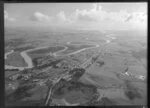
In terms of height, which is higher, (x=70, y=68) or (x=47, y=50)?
(x=47, y=50)

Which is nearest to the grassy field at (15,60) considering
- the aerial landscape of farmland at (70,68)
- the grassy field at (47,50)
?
the aerial landscape of farmland at (70,68)

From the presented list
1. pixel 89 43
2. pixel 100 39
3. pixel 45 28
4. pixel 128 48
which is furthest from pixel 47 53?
pixel 128 48

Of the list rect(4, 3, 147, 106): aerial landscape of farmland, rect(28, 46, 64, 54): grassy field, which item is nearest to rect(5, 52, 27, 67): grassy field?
rect(4, 3, 147, 106): aerial landscape of farmland

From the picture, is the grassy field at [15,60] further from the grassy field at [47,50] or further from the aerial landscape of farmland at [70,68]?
the grassy field at [47,50]

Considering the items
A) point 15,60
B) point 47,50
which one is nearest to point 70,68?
point 47,50

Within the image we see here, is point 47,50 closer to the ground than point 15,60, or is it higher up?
higher up

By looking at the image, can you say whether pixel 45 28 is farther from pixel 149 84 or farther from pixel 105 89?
pixel 149 84

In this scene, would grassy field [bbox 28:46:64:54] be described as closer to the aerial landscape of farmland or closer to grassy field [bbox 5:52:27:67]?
→ the aerial landscape of farmland

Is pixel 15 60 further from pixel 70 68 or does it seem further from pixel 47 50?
pixel 70 68

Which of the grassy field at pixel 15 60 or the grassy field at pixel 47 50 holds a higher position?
the grassy field at pixel 47 50
